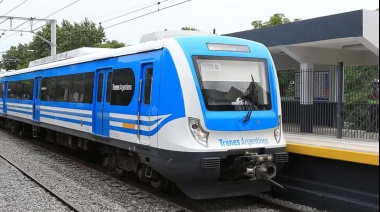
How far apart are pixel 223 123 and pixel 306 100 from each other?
5.72 meters

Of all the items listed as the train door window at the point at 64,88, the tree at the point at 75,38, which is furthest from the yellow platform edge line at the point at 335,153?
the tree at the point at 75,38

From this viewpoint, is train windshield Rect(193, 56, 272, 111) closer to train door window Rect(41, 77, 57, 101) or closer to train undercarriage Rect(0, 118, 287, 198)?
train undercarriage Rect(0, 118, 287, 198)

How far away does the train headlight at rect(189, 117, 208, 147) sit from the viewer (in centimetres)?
627

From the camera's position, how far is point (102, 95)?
8.78 m

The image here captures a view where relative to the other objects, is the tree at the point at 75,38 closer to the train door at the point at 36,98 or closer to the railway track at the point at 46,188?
the train door at the point at 36,98

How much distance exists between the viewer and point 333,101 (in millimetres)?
10945

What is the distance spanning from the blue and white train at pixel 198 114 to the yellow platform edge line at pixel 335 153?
0.37 m

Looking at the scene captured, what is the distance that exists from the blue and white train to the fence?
2926 millimetres

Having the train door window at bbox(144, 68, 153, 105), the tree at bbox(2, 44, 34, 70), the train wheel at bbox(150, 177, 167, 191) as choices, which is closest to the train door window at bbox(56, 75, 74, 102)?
the train wheel at bbox(150, 177, 167, 191)

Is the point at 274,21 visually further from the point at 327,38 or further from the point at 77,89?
the point at 77,89

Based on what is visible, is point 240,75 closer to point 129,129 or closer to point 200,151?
point 200,151

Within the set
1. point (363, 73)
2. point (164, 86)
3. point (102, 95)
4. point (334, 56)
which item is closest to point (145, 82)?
point (164, 86)

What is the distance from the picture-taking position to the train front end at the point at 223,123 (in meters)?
6.27

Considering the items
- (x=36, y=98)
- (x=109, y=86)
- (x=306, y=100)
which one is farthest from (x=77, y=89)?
(x=306, y=100)
